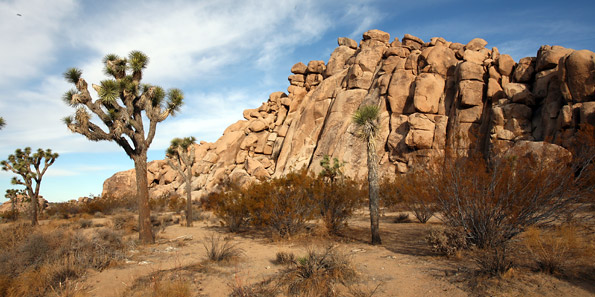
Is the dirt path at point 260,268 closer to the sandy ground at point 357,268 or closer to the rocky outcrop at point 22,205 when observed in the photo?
the sandy ground at point 357,268

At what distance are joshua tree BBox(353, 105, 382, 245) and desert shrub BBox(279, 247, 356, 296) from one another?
12.9 ft

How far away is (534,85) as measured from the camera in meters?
29.3

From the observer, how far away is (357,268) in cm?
811

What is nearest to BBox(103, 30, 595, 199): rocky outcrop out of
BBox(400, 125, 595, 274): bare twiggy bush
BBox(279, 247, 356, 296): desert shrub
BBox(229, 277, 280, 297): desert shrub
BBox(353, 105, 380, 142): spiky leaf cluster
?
BBox(353, 105, 380, 142): spiky leaf cluster

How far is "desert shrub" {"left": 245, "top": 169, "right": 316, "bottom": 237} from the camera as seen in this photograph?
518 inches

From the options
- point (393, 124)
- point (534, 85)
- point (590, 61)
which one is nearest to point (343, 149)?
point (393, 124)

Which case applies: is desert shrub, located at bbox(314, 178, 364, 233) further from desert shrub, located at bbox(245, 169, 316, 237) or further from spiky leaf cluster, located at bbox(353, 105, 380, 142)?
spiky leaf cluster, located at bbox(353, 105, 380, 142)

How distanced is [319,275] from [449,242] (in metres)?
4.35

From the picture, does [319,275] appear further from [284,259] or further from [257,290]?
[284,259]

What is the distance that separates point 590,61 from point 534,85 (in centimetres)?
593

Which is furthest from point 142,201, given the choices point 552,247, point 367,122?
point 552,247

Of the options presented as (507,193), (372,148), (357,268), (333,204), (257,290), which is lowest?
(357,268)

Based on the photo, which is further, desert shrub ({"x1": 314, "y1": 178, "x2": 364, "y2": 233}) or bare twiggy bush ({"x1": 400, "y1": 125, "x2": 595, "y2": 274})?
desert shrub ({"x1": 314, "y1": 178, "x2": 364, "y2": 233})

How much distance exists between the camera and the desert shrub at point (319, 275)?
6.25 meters
